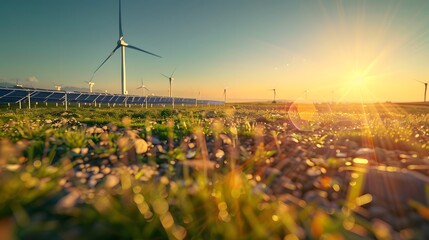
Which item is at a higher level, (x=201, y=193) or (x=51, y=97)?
(x=51, y=97)

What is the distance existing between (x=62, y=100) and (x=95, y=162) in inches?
2112

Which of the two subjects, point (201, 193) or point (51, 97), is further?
point (51, 97)

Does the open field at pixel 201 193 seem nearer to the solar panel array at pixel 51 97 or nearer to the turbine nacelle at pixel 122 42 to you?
the solar panel array at pixel 51 97

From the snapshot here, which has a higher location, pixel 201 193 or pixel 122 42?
pixel 122 42

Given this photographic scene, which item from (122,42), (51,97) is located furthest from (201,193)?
(51,97)

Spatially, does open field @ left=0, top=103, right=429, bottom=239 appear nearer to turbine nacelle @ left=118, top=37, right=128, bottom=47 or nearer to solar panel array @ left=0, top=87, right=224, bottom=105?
solar panel array @ left=0, top=87, right=224, bottom=105

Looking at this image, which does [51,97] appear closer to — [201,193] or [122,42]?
[122,42]

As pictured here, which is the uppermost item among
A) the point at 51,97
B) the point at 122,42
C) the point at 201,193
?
the point at 122,42

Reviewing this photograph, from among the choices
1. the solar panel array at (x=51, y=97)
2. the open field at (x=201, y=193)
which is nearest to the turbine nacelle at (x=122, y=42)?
the solar panel array at (x=51, y=97)

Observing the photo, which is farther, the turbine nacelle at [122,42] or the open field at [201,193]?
the turbine nacelle at [122,42]

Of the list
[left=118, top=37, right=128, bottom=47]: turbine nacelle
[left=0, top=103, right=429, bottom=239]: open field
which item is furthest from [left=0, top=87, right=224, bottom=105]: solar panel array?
[left=0, top=103, right=429, bottom=239]: open field

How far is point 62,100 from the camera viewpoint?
5034 cm

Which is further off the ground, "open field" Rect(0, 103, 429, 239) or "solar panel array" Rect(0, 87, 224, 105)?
"solar panel array" Rect(0, 87, 224, 105)

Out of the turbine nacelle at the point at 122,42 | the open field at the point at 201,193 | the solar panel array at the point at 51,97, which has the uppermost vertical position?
the turbine nacelle at the point at 122,42
